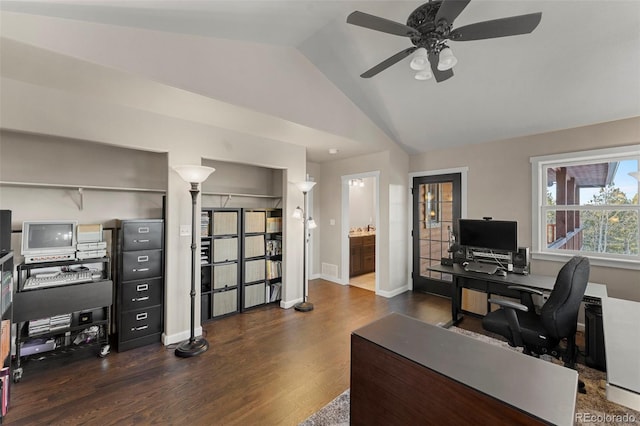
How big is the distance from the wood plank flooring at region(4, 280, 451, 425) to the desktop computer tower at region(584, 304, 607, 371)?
227 cm

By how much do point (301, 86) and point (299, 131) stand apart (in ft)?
1.80

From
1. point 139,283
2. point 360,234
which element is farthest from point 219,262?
point 360,234

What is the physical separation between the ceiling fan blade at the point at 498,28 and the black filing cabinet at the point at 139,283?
10.6 ft

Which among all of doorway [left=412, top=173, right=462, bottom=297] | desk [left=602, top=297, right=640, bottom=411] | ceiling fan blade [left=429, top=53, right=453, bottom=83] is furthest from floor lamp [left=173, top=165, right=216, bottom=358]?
doorway [left=412, top=173, right=462, bottom=297]

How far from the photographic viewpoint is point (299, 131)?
348 cm

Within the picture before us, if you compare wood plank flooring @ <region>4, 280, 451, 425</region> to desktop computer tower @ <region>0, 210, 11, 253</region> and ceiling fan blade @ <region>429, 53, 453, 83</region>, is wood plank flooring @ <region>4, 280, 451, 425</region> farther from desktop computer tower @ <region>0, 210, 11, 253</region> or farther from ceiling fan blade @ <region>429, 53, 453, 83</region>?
ceiling fan blade @ <region>429, 53, 453, 83</region>

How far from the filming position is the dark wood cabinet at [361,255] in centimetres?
574

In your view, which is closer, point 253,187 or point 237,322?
point 237,322

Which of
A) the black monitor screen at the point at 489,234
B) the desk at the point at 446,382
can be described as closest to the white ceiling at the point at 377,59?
the black monitor screen at the point at 489,234

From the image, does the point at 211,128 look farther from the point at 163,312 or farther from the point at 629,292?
the point at 629,292

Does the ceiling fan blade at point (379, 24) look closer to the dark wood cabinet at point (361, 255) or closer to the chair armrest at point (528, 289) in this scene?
the chair armrest at point (528, 289)

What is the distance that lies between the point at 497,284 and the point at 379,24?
3.05 metres

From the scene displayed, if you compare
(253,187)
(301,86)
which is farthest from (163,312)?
(301,86)

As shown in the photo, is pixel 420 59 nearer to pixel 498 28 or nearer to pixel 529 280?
pixel 498 28
